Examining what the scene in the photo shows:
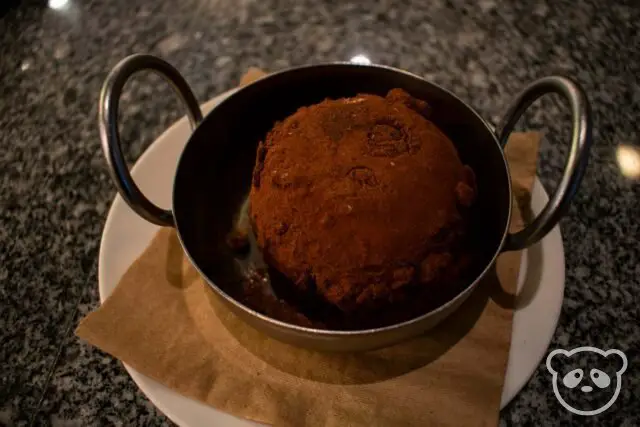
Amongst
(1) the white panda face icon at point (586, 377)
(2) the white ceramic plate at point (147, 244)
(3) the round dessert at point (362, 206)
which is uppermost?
(3) the round dessert at point (362, 206)

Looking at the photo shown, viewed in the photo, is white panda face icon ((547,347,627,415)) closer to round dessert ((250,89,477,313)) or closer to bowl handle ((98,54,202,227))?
round dessert ((250,89,477,313))

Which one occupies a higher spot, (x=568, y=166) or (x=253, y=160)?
(x=568, y=166)

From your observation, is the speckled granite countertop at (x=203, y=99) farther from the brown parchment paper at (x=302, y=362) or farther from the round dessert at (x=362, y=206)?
the round dessert at (x=362, y=206)

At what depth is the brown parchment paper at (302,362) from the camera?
21.2 inches

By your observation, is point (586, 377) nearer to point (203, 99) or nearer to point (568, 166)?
point (568, 166)

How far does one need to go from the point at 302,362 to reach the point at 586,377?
30 centimetres

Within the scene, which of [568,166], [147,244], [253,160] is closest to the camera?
[568,166]

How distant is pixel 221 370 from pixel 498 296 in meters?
0.29

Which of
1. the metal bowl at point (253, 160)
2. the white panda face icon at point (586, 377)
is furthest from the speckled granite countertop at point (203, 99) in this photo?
the metal bowl at point (253, 160)

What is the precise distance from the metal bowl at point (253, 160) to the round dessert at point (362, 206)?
5 cm

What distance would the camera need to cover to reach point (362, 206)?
1.76 ft

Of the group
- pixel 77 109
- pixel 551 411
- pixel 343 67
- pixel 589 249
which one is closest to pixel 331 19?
pixel 343 67

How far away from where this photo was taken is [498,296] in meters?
0.60

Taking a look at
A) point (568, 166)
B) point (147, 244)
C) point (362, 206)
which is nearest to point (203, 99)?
point (147, 244)
